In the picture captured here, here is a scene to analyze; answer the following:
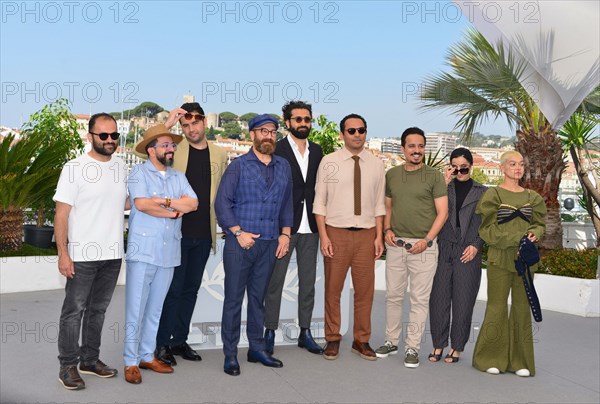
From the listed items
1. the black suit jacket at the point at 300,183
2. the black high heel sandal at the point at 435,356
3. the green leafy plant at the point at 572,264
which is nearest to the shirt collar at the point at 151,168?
the black suit jacket at the point at 300,183

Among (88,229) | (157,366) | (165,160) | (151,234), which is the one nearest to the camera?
(88,229)

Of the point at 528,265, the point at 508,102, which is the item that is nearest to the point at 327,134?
the point at 508,102

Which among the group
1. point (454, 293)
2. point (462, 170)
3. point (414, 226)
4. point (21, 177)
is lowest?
point (454, 293)

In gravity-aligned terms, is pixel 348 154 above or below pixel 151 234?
above

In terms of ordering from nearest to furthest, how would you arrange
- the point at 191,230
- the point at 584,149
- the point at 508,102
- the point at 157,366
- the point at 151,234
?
the point at 151,234 < the point at 157,366 < the point at 191,230 < the point at 508,102 < the point at 584,149

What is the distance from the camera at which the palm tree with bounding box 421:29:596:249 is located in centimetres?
1160

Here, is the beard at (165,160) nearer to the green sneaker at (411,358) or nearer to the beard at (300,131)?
the beard at (300,131)

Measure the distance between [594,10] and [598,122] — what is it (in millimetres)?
6413

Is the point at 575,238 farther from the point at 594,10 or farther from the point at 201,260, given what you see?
the point at 201,260

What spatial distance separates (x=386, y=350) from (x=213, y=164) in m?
2.07

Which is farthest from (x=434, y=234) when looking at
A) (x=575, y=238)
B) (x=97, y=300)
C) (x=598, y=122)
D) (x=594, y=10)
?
(x=575, y=238)

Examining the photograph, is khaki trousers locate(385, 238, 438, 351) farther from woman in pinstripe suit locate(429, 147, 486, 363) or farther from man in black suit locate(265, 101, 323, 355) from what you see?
man in black suit locate(265, 101, 323, 355)

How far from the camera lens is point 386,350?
227 inches

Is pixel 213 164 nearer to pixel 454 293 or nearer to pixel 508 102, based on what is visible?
pixel 454 293
